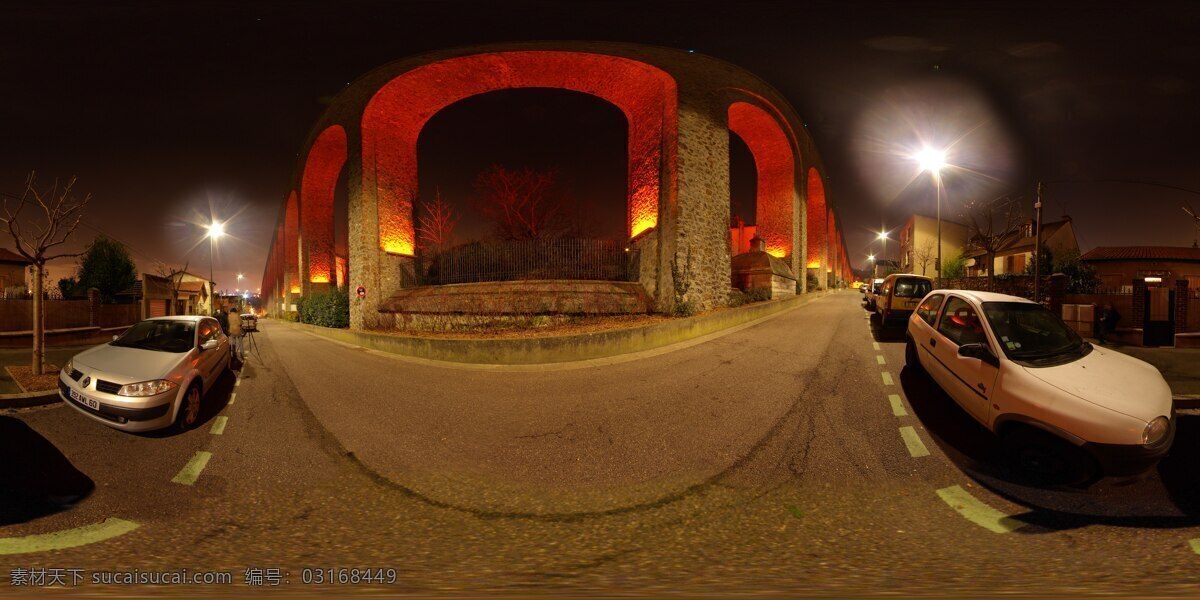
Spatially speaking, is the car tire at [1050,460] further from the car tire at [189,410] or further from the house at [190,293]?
the house at [190,293]

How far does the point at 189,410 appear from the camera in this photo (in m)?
4.62

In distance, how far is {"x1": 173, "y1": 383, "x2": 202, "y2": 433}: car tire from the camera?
4434 mm

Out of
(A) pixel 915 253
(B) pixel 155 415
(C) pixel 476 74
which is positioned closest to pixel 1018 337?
(B) pixel 155 415

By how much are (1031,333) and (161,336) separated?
1059 centimetres

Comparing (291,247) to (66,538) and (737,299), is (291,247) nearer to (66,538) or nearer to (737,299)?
(737,299)

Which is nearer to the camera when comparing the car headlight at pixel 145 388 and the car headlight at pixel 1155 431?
the car headlight at pixel 1155 431

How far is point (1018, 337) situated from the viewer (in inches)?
167

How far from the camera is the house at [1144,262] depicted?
2770 centimetres

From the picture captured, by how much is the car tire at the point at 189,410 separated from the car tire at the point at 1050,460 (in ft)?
26.6

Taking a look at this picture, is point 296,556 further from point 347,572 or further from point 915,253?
point 915,253

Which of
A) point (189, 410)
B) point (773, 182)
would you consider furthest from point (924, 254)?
point (189, 410)

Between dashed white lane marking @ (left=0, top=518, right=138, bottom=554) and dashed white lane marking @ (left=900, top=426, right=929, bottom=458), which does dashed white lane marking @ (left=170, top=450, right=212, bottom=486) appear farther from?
dashed white lane marking @ (left=900, top=426, right=929, bottom=458)

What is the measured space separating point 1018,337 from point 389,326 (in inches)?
634

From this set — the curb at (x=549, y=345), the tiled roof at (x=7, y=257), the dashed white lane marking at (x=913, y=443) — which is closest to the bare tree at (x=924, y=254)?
the curb at (x=549, y=345)
